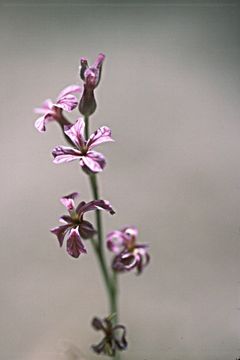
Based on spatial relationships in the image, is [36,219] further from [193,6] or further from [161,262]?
[193,6]

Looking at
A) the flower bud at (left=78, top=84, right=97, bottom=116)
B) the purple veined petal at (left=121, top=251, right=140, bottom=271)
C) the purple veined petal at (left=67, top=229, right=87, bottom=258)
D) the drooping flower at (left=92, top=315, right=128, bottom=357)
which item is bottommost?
the drooping flower at (left=92, top=315, right=128, bottom=357)

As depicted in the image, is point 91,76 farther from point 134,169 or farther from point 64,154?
point 134,169

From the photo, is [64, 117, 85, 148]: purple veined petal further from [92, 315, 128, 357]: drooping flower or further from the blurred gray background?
the blurred gray background

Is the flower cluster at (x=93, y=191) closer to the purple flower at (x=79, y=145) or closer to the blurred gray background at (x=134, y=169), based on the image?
the purple flower at (x=79, y=145)

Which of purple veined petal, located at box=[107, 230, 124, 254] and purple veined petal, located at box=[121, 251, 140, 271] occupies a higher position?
purple veined petal, located at box=[107, 230, 124, 254]

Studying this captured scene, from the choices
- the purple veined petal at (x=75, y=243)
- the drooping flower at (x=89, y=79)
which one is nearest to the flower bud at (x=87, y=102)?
the drooping flower at (x=89, y=79)

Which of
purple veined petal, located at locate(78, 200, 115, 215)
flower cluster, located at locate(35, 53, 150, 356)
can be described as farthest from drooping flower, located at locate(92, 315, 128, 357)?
purple veined petal, located at locate(78, 200, 115, 215)

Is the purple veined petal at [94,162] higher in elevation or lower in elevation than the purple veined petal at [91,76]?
lower
